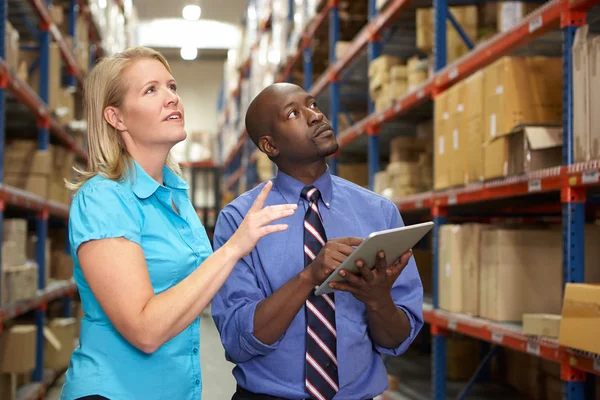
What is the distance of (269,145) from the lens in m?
1.96

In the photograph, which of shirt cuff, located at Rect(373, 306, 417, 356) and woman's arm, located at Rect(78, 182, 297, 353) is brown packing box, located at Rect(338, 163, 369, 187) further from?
woman's arm, located at Rect(78, 182, 297, 353)

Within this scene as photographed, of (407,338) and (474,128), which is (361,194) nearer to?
(407,338)

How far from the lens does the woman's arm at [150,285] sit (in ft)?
5.12

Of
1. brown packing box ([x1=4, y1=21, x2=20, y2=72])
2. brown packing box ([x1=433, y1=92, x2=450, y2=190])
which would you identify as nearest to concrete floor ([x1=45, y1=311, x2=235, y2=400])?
brown packing box ([x1=433, y1=92, x2=450, y2=190])

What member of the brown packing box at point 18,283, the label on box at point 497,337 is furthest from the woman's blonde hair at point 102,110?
the brown packing box at point 18,283

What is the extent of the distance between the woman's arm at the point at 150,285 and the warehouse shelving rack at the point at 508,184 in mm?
1520

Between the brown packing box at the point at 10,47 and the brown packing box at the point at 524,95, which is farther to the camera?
the brown packing box at the point at 10,47

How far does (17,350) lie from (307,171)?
3641 mm

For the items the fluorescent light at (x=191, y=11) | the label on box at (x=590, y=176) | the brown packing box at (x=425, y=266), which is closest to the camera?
the label on box at (x=590, y=176)

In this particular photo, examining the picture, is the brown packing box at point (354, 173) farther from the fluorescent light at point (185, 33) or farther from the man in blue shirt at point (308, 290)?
the fluorescent light at point (185, 33)

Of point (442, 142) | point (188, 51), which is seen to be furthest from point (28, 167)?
point (188, 51)

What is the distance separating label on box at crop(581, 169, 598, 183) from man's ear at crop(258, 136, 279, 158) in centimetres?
128

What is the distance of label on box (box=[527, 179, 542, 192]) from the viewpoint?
2.97 meters

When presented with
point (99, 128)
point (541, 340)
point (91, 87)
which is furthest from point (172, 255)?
point (541, 340)
